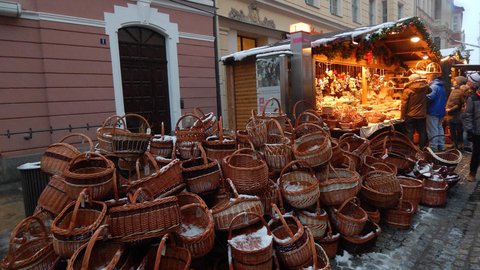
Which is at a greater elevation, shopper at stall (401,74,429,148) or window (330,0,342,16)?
window (330,0,342,16)

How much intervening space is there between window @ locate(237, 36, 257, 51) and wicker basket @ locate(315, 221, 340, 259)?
9158 millimetres

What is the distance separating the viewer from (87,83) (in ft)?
23.2

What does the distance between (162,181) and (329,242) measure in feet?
6.27

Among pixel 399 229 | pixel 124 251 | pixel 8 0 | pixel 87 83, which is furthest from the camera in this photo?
pixel 87 83

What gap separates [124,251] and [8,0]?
6.09m

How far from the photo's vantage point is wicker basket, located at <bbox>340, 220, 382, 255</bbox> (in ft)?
11.3

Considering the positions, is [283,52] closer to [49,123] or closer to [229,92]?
[229,92]

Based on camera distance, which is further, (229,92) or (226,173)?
(229,92)

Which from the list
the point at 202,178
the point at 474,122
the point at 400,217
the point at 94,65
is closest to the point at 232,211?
the point at 202,178

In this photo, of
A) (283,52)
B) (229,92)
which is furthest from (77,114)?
(283,52)

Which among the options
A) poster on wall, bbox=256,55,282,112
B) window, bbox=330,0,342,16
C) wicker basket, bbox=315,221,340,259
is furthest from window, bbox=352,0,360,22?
wicker basket, bbox=315,221,340,259

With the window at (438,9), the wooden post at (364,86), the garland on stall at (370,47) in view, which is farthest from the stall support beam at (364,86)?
the window at (438,9)

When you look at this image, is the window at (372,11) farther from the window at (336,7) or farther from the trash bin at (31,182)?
the trash bin at (31,182)

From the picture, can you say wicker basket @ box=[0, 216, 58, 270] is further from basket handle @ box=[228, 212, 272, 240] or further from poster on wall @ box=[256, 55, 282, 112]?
poster on wall @ box=[256, 55, 282, 112]
